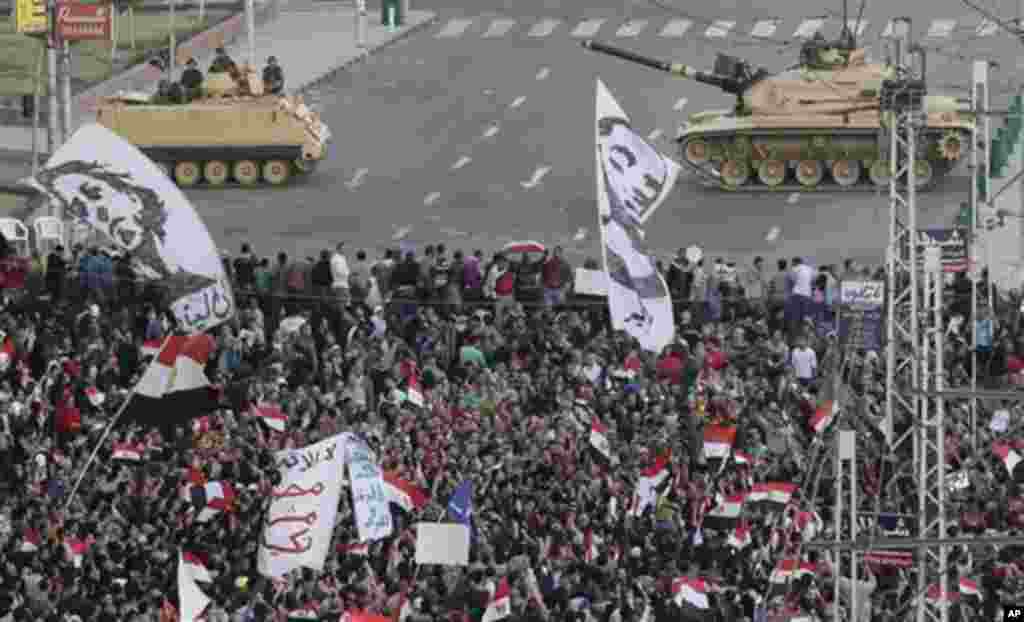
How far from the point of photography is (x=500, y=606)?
163 feet

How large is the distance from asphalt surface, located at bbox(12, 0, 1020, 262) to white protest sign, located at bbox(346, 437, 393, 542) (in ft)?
70.6

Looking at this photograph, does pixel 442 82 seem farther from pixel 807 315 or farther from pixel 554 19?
pixel 807 315

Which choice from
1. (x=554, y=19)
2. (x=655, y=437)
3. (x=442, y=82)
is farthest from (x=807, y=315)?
(x=554, y=19)

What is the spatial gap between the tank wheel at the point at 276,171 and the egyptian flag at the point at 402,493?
26.0 metres

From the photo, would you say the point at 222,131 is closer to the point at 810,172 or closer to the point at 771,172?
the point at 771,172

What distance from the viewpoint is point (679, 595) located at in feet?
163

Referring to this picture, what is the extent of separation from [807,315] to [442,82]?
26.3 m

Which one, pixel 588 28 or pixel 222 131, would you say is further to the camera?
pixel 588 28

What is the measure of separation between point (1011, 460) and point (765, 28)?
38.6 meters

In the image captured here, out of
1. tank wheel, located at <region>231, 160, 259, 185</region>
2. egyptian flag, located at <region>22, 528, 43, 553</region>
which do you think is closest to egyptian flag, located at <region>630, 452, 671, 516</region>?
egyptian flag, located at <region>22, 528, 43, 553</region>

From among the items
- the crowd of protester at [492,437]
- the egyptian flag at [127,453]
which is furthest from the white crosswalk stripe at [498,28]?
the egyptian flag at [127,453]

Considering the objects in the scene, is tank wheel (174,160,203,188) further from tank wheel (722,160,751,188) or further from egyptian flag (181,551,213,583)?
egyptian flag (181,551,213,583)

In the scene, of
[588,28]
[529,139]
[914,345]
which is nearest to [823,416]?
[914,345]

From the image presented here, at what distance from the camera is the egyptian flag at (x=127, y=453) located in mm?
55938
